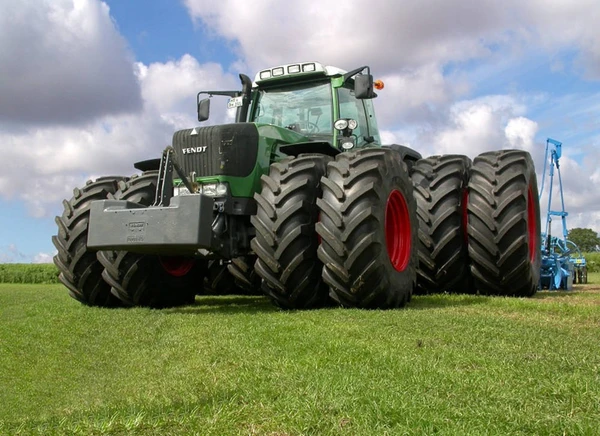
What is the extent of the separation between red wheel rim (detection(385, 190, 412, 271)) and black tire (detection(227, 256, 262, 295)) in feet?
6.98

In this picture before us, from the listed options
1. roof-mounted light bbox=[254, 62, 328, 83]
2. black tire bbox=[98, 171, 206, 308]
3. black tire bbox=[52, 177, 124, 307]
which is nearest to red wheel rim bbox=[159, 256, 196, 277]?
black tire bbox=[98, 171, 206, 308]

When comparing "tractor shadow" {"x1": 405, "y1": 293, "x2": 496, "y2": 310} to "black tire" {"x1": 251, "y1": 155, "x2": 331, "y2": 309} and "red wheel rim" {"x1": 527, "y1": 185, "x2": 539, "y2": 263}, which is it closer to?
"black tire" {"x1": 251, "y1": 155, "x2": 331, "y2": 309}

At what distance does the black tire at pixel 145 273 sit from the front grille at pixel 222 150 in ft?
2.35

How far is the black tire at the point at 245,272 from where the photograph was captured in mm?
8938

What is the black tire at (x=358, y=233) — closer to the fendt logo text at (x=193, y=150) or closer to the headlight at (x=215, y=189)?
the headlight at (x=215, y=189)

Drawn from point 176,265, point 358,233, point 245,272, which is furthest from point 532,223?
point 176,265

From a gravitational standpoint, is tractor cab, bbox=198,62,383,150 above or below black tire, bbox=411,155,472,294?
above

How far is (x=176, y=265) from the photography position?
8258mm

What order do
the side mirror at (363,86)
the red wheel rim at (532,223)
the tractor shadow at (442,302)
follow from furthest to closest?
1. the red wheel rim at (532,223)
2. the side mirror at (363,86)
3. the tractor shadow at (442,302)

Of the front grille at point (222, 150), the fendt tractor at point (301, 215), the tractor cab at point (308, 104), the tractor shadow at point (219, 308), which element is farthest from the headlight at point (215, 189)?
the tractor cab at point (308, 104)

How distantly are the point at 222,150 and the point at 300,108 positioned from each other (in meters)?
1.95

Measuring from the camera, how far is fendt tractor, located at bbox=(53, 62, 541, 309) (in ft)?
21.4

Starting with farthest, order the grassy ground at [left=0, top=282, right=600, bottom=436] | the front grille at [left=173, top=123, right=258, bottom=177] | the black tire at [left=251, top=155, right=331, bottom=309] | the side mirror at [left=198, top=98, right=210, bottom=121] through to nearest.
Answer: the side mirror at [left=198, top=98, right=210, bottom=121], the front grille at [left=173, top=123, right=258, bottom=177], the black tire at [left=251, top=155, right=331, bottom=309], the grassy ground at [left=0, top=282, right=600, bottom=436]

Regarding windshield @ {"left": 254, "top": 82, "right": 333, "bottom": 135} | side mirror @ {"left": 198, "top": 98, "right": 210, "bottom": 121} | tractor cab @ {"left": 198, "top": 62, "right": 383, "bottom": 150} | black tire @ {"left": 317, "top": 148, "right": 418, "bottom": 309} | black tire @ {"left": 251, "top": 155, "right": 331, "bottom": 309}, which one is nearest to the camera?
black tire @ {"left": 317, "top": 148, "right": 418, "bottom": 309}
